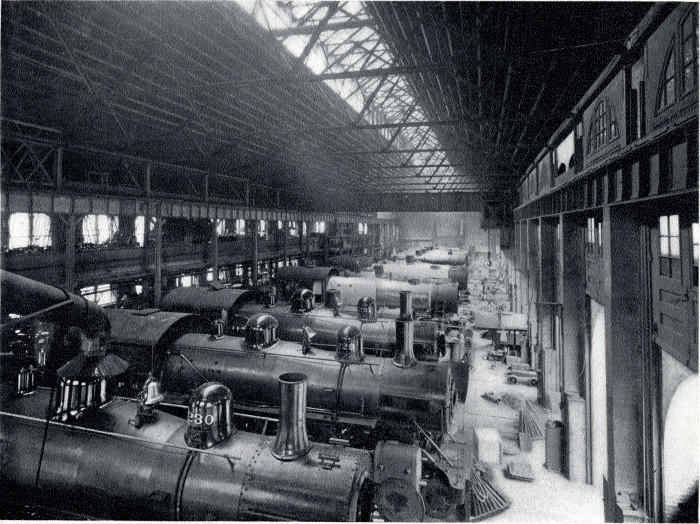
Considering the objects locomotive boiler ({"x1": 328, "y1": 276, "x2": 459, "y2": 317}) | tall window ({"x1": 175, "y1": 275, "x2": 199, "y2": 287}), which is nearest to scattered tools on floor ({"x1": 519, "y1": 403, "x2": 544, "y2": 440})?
locomotive boiler ({"x1": 328, "y1": 276, "x2": 459, "y2": 317})

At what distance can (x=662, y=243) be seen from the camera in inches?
213

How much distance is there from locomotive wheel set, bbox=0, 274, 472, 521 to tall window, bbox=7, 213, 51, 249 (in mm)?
8004

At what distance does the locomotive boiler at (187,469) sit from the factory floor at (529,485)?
527 centimetres

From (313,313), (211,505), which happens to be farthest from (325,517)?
(313,313)

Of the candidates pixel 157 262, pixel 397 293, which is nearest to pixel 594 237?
pixel 397 293

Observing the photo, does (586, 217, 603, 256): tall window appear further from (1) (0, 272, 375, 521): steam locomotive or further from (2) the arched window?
(1) (0, 272, 375, 521): steam locomotive

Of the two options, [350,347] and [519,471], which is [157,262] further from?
[519,471]

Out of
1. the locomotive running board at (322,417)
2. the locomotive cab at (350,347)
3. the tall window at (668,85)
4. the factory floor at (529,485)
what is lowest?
the factory floor at (529,485)

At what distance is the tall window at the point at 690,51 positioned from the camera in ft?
12.8

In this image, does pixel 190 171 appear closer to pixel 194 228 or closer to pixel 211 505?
pixel 194 228

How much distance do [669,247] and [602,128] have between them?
2.78m

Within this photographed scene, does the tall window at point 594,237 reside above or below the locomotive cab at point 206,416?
above

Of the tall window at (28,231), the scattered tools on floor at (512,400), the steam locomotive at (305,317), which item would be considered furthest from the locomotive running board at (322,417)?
the tall window at (28,231)

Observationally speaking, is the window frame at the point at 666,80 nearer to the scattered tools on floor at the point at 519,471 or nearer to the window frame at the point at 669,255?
the window frame at the point at 669,255
